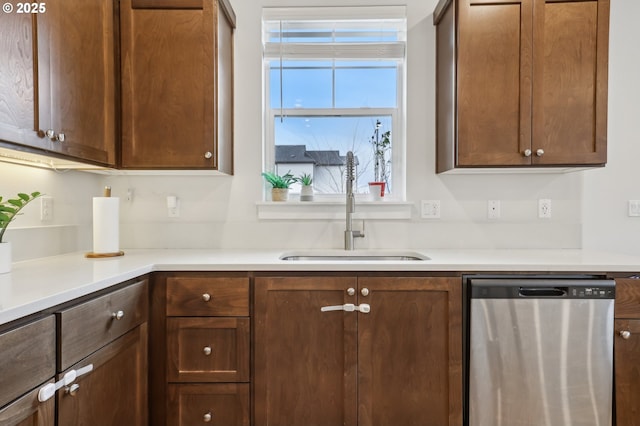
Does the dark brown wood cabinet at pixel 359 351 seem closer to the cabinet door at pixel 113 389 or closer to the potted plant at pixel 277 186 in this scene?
the cabinet door at pixel 113 389

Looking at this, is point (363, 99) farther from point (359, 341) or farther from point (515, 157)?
point (359, 341)

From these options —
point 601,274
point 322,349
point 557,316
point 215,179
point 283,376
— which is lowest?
point 283,376

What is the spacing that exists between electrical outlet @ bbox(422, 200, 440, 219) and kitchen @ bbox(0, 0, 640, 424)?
37 mm

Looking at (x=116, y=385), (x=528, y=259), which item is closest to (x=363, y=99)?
(x=528, y=259)

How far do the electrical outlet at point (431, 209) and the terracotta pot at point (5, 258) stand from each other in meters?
1.98

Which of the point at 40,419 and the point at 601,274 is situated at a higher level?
the point at 601,274

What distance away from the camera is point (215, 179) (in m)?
2.22

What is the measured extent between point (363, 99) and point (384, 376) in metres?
1.61

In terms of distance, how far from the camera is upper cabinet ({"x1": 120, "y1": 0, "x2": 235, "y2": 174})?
6.00 feet

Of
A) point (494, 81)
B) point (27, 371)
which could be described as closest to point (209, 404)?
point (27, 371)

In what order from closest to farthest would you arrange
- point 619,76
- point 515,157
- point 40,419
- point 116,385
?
1. point 40,419
2. point 116,385
3. point 515,157
4. point 619,76

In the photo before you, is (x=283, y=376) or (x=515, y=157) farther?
(x=515, y=157)

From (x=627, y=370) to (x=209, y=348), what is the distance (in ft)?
5.90

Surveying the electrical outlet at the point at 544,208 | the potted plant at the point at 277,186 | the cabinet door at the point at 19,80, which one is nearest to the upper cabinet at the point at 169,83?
the potted plant at the point at 277,186
